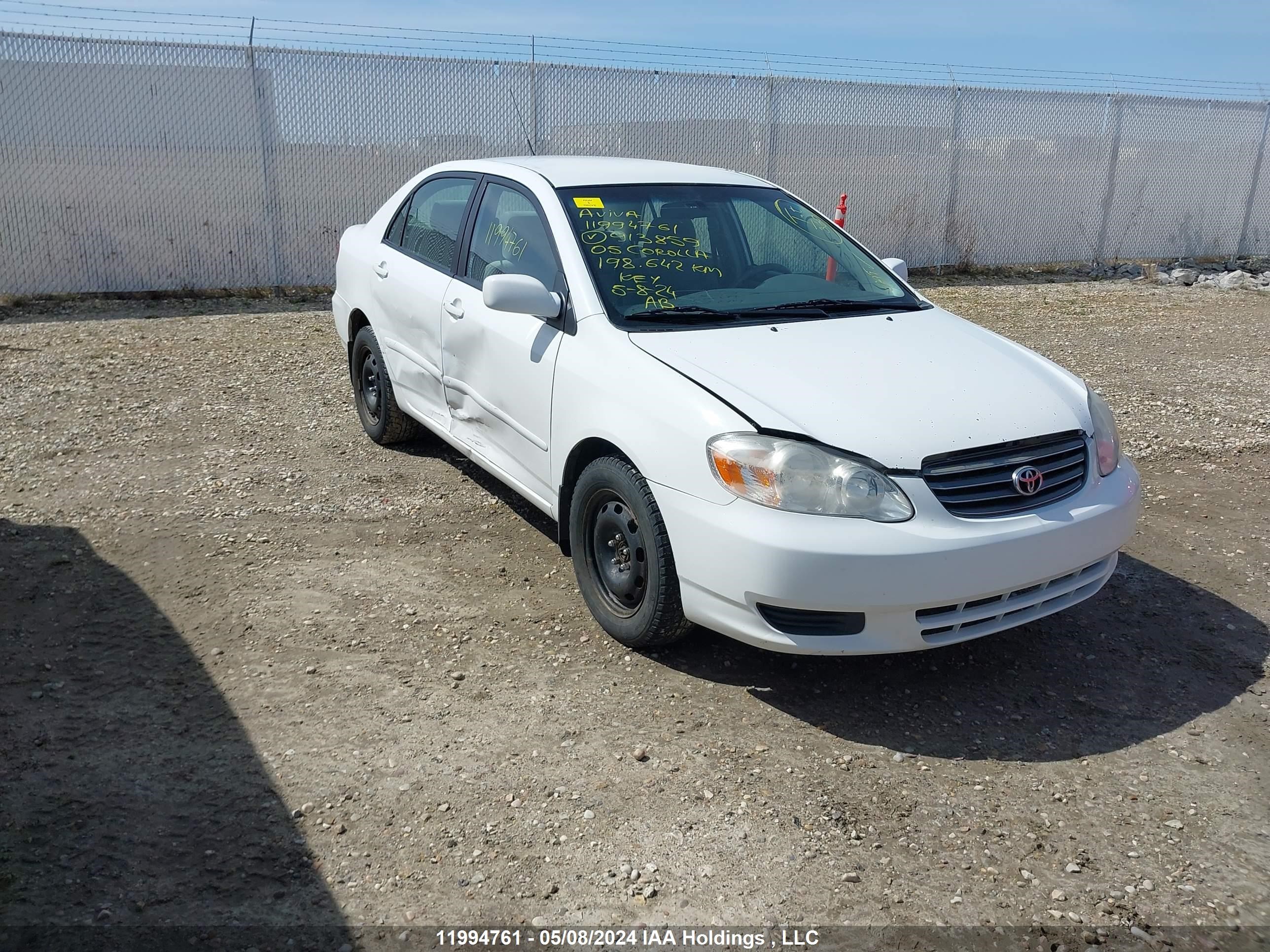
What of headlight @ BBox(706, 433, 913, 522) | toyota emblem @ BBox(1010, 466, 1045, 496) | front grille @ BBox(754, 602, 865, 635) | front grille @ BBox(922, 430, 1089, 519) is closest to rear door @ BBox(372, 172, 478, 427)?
headlight @ BBox(706, 433, 913, 522)

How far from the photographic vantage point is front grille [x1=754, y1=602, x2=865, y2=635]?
→ 3463mm

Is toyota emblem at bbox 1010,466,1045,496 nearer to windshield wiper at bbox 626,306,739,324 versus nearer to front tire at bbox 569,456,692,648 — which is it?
front tire at bbox 569,456,692,648

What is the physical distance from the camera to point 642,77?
1330 centimetres

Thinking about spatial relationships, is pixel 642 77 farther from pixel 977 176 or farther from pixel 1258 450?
pixel 1258 450

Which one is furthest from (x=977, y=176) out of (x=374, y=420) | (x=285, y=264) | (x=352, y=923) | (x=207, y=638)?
(x=352, y=923)

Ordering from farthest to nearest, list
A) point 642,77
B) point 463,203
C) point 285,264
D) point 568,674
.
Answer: point 642,77
point 285,264
point 463,203
point 568,674

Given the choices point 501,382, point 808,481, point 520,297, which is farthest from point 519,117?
point 808,481

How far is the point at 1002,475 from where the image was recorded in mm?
3576

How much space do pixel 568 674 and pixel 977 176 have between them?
1342cm

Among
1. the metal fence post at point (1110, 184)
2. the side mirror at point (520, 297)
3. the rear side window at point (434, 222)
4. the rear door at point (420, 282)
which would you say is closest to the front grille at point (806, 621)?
the side mirror at point (520, 297)

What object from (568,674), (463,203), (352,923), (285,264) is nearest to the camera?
(352,923)

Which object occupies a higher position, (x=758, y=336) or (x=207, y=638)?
(x=758, y=336)

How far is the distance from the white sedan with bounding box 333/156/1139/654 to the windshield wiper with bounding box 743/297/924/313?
0.04 ft

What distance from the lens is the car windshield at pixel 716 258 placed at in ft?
14.3
